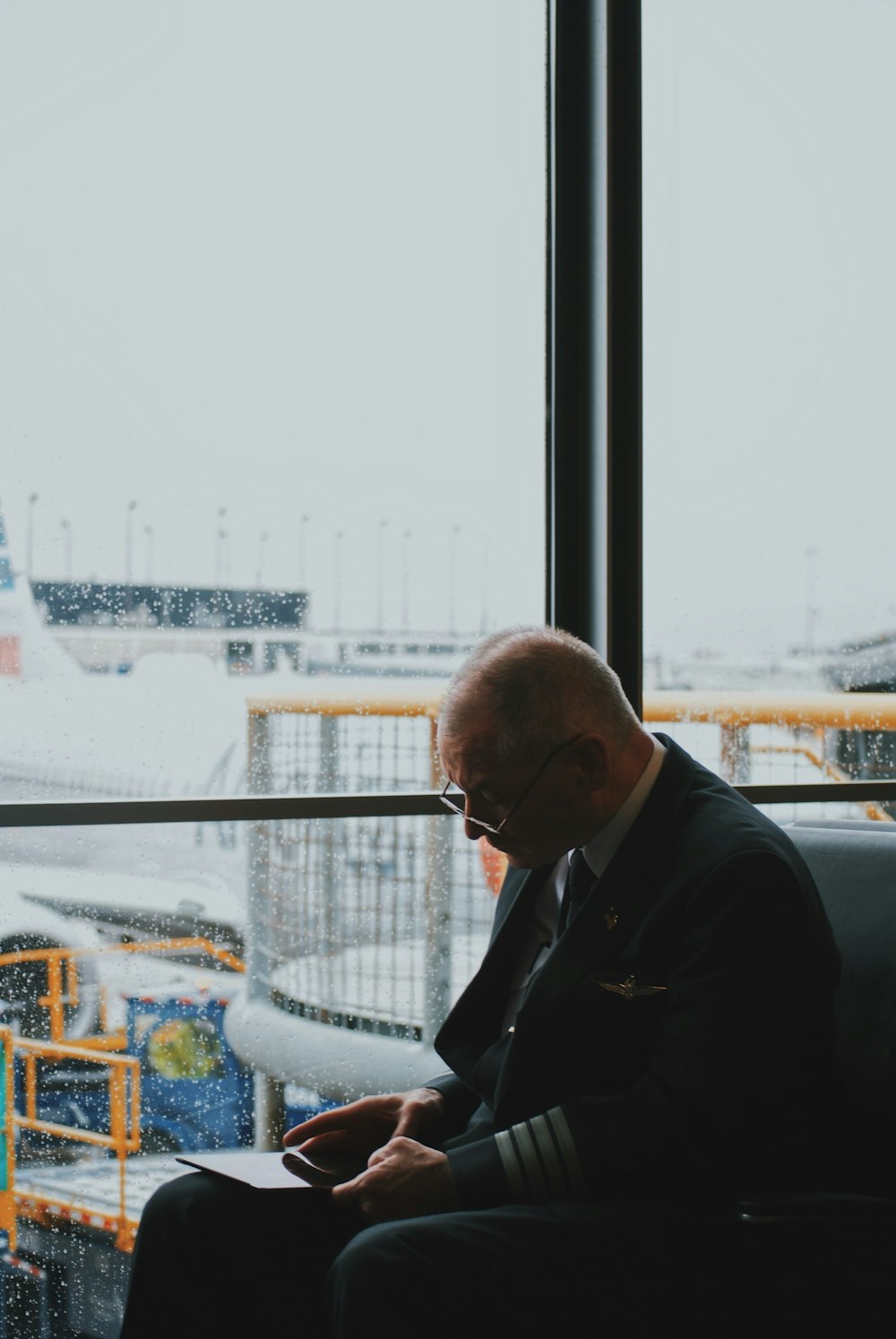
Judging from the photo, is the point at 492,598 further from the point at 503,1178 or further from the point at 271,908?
the point at 503,1178

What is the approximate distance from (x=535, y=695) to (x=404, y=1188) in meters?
0.61

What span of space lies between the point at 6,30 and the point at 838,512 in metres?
2.00

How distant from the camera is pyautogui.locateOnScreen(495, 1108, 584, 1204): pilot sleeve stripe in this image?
4.20 feet

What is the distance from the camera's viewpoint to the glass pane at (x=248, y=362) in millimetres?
2121

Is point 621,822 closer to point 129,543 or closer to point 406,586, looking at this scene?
point 406,586

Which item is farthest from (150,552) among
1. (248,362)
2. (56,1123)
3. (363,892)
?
(56,1123)

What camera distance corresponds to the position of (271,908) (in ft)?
7.38

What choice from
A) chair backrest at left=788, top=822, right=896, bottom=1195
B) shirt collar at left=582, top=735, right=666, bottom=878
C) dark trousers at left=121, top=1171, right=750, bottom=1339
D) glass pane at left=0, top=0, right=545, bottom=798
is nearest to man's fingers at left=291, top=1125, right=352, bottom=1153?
dark trousers at left=121, top=1171, right=750, bottom=1339

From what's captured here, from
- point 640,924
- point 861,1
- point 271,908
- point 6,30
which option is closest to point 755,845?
point 640,924

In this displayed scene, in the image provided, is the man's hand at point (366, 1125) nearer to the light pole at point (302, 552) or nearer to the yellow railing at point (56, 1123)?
the yellow railing at point (56, 1123)

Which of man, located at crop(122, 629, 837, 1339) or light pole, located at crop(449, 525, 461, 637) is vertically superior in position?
light pole, located at crop(449, 525, 461, 637)

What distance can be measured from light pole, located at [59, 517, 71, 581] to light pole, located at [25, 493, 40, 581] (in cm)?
5

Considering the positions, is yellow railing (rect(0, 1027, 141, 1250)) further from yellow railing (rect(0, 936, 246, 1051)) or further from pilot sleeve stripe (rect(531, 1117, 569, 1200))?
pilot sleeve stripe (rect(531, 1117, 569, 1200))

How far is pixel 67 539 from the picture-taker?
7.00 feet
